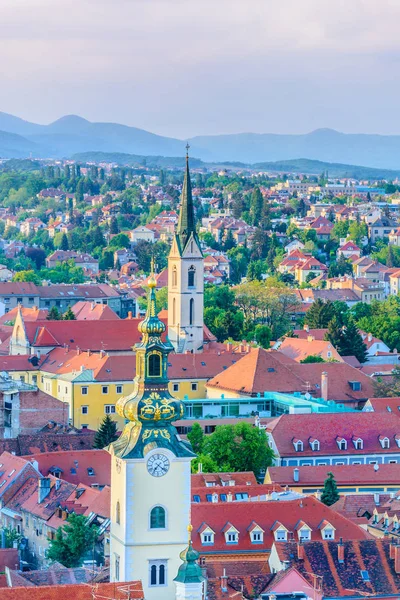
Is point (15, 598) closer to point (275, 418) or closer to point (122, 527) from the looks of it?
point (122, 527)

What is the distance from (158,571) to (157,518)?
99 cm

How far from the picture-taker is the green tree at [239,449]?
2404 inches

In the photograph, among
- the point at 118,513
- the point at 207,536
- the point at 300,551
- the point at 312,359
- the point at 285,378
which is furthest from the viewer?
the point at 312,359

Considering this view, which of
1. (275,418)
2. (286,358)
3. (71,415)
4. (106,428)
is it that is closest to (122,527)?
(106,428)

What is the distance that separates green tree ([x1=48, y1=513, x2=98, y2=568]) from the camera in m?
47.7

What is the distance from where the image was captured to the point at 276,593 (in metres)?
41.9

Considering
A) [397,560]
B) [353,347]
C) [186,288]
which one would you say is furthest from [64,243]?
[397,560]

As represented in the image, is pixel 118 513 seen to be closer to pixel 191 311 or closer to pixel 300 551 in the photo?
pixel 300 551

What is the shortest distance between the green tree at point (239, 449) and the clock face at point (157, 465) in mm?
24797

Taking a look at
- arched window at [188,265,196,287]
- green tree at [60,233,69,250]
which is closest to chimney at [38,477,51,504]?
arched window at [188,265,196,287]

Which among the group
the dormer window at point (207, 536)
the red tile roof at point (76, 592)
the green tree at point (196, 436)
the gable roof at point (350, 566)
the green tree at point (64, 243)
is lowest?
the green tree at point (64, 243)

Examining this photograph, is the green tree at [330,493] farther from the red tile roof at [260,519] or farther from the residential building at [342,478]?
the red tile roof at [260,519]

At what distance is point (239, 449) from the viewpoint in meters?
61.4

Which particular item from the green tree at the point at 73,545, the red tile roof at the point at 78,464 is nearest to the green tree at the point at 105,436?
the red tile roof at the point at 78,464
